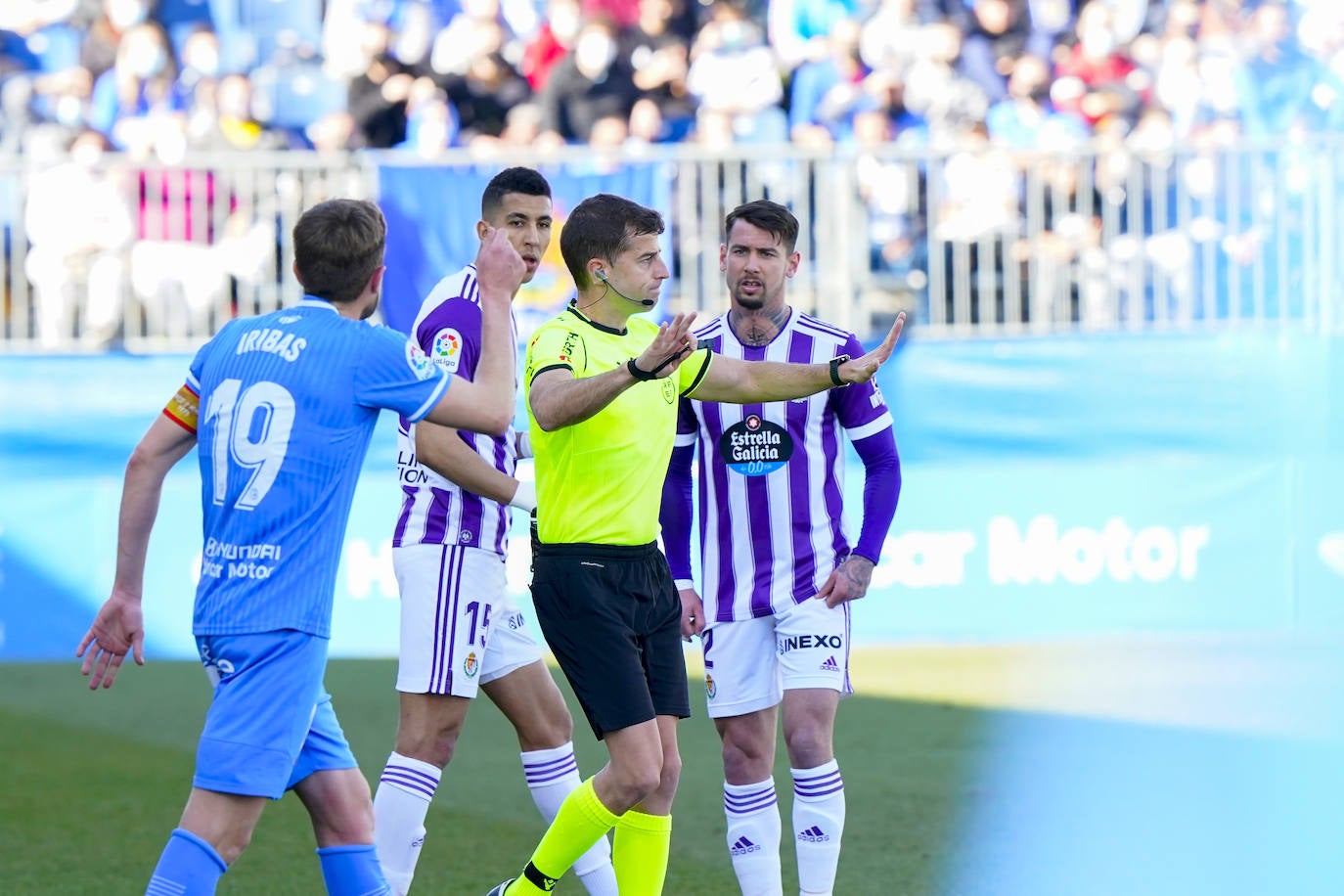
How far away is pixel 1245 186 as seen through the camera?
12281mm

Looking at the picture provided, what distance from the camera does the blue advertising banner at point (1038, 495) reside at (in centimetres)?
1219

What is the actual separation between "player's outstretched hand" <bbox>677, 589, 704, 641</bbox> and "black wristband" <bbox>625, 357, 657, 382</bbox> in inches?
44.9

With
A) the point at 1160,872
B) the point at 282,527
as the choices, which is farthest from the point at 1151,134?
the point at 282,527

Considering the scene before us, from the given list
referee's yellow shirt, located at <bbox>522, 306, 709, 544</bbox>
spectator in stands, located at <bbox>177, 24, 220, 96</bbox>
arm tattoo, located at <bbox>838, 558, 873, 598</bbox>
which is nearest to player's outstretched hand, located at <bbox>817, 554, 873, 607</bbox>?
arm tattoo, located at <bbox>838, 558, 873, 598</bbox>

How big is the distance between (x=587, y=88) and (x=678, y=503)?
9262 mm

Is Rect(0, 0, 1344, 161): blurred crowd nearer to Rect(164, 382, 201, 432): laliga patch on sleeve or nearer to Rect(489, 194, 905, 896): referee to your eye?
Rect(489, 194, 905, 896): referee

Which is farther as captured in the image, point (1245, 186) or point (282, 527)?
point (1245, 186)

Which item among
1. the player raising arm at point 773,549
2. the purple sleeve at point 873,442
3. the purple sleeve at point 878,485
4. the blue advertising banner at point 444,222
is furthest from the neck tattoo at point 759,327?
the blue advertising banner at point 444,222

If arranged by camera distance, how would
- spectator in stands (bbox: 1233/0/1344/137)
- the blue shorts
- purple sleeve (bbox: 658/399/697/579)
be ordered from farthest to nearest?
spectator in stands (bbox: 1233/0/1344/137) < purple sleeve (bbox: 658/399/697/579) < the blue shorts

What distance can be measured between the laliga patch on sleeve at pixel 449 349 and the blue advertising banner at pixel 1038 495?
6.96 m

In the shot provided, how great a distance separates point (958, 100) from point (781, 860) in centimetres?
889

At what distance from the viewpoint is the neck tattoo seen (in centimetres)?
557

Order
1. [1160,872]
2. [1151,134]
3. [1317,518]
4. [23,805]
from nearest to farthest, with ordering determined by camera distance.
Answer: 1. [1160,872]
2. [23,805]
3. [1317,518]
4. [1151,134]

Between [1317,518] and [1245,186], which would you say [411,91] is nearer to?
[1245,186]
